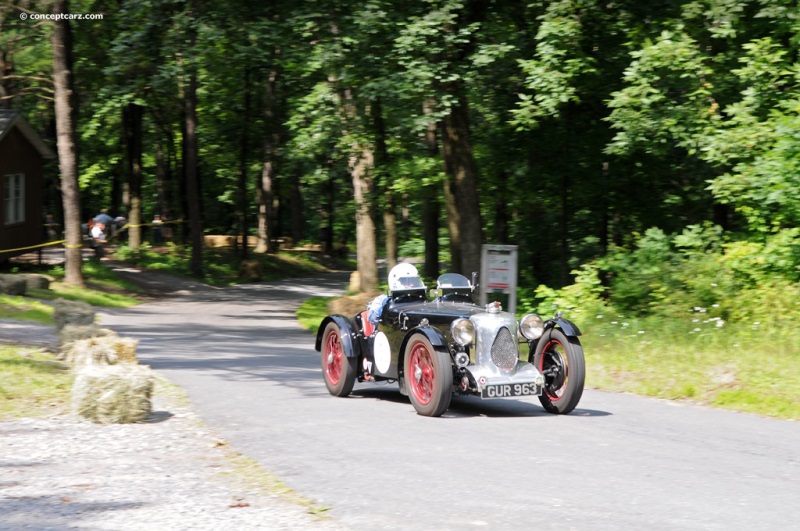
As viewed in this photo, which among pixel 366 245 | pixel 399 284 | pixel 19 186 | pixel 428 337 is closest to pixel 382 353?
pixel 399 284

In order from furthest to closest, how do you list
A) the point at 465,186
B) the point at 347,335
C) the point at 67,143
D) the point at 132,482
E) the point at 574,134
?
the point at 67,143 → the point at 574,134 → the point at 465,186 → the point at 347,335 → the point at 132,482

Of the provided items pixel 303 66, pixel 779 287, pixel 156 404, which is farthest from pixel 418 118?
pixel 156 404

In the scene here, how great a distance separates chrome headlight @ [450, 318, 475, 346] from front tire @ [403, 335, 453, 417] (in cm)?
25

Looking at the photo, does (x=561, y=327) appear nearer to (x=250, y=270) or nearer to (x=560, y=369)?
(x=560, y=369)

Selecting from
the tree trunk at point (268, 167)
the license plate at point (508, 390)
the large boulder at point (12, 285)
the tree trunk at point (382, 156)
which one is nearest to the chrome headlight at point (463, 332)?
the license plate at point (508, 390)

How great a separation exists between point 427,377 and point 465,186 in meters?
13.2

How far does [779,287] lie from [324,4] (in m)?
12.0

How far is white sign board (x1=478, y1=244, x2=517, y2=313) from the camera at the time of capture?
62.6 feet

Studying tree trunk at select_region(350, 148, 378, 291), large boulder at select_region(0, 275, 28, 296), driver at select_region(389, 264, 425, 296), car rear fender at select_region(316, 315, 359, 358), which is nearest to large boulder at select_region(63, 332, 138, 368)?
car rear fender at select_region(316, 315, 359, 358)

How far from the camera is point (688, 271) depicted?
19.2 metres

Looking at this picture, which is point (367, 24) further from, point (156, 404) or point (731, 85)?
point (156, 404)

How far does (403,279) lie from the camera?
12.6 m

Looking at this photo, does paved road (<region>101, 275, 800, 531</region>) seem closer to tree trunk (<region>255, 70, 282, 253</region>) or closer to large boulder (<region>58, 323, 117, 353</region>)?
large boulder (<region>58, 323, 117, 353</region>)

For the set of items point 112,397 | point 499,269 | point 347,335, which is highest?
point 499,269
